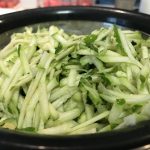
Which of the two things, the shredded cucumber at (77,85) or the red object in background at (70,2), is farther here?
the red object in background at (70,2)

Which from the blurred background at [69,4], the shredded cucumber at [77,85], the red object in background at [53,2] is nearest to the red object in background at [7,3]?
the blurred background at [69,4]

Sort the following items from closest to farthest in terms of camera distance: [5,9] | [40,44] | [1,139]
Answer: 1. [1,139]
2. [40,44]
3. [5,9]

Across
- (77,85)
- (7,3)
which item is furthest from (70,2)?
(77,85)

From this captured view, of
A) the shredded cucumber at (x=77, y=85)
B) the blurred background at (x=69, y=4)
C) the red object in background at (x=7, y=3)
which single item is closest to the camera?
the shredded cucumber at (x=77, y=85)

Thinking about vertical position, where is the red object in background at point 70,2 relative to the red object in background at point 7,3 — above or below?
above

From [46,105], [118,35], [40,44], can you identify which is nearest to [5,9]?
[40,44]

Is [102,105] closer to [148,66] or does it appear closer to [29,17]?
[148,66]

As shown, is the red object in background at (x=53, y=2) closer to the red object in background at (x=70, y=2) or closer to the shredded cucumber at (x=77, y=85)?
the red object in background at (x=70, y=2)

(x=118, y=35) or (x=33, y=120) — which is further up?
(x=118, y=35)

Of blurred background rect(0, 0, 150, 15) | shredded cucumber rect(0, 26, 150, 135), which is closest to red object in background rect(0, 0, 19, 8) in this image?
blurred background rect(0, 0, 150, 15)
